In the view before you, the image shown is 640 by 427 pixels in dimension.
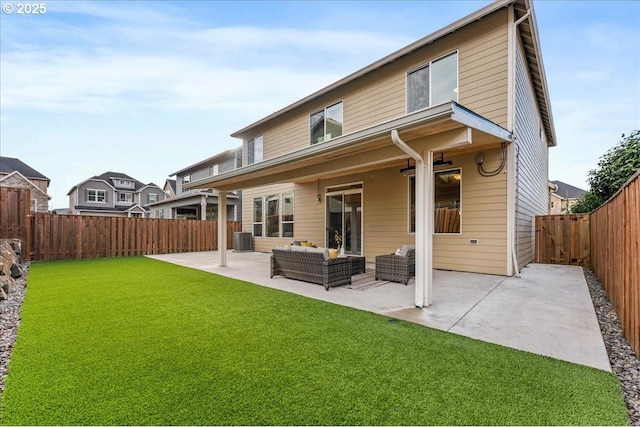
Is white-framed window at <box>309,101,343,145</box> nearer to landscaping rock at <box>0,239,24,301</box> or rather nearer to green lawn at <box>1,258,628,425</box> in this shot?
green lawn at <box>1,258,628,425</box>

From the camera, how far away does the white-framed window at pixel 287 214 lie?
1248 cm

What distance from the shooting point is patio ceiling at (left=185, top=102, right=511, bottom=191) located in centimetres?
401

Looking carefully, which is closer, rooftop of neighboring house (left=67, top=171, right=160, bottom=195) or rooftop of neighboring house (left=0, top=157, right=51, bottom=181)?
rooftop of neighboring house (left=0, top=157, right=51, bottom=181)

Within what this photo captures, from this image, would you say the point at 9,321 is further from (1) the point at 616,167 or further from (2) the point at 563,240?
(1) the point at 616,167

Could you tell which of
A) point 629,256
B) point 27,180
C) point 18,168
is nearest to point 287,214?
point 629,256

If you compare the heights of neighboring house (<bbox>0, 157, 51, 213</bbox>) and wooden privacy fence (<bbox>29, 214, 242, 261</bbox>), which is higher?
neighboring house (<bbox>0, 157, 51, 213</bbox>)

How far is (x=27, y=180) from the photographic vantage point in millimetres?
24562

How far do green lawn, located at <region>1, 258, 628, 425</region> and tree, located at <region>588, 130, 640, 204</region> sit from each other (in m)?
8.83

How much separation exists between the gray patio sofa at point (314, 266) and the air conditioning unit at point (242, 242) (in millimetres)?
7269

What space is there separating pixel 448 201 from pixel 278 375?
6.69m

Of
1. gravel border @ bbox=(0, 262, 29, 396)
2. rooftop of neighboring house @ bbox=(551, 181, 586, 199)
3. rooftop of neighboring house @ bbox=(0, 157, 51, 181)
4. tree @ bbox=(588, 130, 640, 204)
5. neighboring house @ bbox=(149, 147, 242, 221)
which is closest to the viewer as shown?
gravel border @ bbox=(0, 262, 29, 396)

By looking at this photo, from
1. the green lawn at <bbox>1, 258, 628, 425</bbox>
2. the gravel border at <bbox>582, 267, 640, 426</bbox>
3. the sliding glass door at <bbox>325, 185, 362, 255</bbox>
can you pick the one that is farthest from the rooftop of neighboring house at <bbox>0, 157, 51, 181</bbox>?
the gravel border at <bbox>582, 267, 640, 426</bbox>

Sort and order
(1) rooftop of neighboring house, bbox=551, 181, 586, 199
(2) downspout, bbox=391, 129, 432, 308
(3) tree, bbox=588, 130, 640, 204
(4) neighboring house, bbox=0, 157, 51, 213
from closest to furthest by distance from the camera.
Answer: (2) downspout, bbox=391, 129, 432, 308, (3) tree, bbox=588, 130, 640, 204, (4) neighboring house, bbox=0, 157, 51, 213, (1) rooftop of neighboring house, bbox=551, 181, 586, 199

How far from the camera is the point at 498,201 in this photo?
6.85 meters
